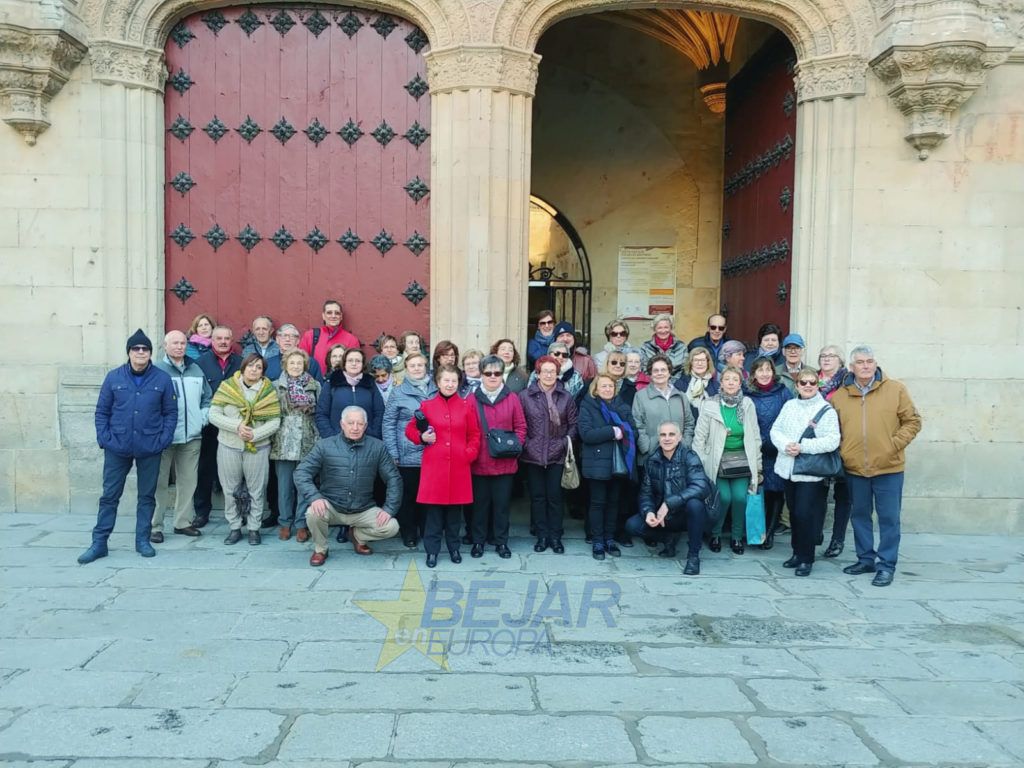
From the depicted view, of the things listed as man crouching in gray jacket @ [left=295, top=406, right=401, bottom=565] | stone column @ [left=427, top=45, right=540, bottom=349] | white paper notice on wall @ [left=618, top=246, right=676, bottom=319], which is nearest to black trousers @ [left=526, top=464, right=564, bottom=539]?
man crouching in gray jacket @ [left=295, top=406, right=401, bottom=565]

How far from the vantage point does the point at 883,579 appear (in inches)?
239

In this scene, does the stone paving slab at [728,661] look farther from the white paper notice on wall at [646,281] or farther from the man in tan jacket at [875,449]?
the white paper notice on wall at [646,281]

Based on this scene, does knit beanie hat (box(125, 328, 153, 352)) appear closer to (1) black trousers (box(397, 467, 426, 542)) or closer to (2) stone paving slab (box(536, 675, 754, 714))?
(1) black trousers (box(397, 467, 426, 542))

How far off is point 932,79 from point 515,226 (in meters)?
3.67

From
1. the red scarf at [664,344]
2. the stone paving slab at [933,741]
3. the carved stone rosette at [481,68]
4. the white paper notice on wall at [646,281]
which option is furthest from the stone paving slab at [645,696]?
the white paper notice on wall at [646,281]

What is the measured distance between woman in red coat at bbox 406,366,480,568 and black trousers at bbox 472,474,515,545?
18cm

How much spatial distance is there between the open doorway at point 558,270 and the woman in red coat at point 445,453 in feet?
17.8

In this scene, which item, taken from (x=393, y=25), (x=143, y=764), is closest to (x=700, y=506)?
(x=143, y=764)

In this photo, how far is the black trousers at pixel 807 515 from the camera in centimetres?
632

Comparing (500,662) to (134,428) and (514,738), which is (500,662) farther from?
(134,428)

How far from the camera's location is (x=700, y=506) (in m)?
6.35

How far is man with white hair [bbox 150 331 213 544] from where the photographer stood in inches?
275

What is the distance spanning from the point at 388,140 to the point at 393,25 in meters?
1.05

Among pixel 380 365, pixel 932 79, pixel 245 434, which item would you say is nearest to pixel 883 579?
pixel 380 365
